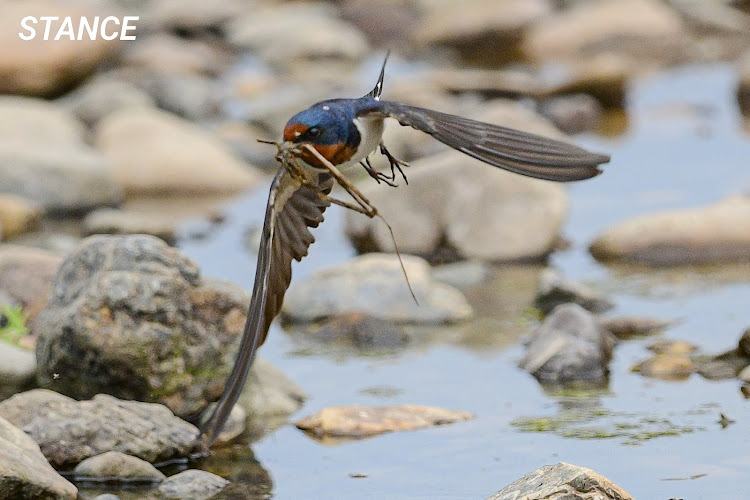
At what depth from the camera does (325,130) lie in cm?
427

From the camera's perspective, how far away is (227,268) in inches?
388

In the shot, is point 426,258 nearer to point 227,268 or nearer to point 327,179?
point 227,268

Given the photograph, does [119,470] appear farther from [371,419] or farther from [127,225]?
[127,225]

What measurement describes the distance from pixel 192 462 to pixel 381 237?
4062 mm

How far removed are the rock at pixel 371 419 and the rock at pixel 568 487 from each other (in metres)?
1.61

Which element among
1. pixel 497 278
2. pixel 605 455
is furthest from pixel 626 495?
pixel 497 278

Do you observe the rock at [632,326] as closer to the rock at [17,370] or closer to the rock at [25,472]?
the rock at [17,370]

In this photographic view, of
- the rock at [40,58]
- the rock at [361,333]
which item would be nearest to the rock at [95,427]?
the rock at [361,333]

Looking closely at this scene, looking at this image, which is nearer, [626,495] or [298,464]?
[626,495]

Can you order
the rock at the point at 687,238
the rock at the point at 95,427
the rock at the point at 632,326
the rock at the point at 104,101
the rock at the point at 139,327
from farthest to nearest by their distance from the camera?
→ the rock at the point at 104,101 → the rock at the point at 687,238 → the rock at the point at 632,326 → the rock at the point at 139,327 → the rock at the point at 95,427

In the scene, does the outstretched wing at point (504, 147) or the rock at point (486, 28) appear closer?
the outstretched wing at point (504, 147)

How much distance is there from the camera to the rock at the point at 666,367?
23.6ft

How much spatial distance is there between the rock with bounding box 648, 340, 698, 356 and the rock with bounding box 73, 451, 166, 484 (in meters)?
2.96

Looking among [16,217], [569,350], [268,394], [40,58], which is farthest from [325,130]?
[40,58]
